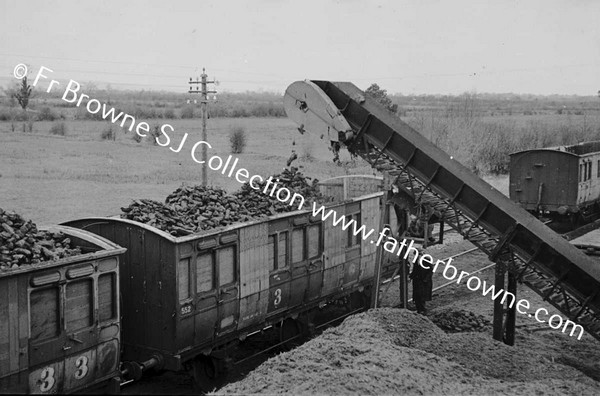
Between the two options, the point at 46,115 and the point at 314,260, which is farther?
the point at 46,115

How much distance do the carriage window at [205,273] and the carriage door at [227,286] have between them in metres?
0.14

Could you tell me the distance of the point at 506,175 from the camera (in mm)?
47312

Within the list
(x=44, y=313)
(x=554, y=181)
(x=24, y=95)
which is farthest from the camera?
(x=24, y=95)

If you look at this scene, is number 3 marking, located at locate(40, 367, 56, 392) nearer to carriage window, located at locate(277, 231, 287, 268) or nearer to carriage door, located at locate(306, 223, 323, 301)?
carriage window, located at locate(277, 231, 287, 268)

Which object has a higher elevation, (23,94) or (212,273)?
(23,94)

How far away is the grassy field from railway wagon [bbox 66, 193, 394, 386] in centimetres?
1218

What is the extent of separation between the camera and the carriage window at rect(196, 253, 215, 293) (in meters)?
10.6

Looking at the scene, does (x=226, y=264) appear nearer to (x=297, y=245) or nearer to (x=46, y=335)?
(x=297, y=245)

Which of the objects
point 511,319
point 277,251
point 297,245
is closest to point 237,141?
point 297,245

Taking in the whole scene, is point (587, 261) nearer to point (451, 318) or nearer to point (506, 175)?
point (451, 318)

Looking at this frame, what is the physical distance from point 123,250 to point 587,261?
7965 millimetres

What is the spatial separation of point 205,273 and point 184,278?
0.56 meters

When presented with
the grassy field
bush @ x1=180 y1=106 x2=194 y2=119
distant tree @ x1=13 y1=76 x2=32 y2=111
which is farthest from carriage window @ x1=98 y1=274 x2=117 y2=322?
bush @ x1=180 y1=106 x2=194 y2=119

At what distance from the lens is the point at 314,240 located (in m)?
13.6
